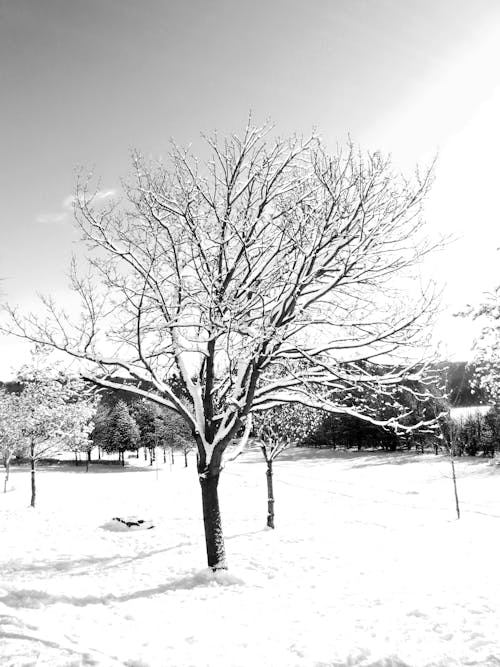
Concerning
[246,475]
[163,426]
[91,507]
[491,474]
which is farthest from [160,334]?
[163,426]

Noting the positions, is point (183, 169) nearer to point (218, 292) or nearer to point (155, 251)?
point (155, 251)

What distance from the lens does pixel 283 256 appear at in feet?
30.9

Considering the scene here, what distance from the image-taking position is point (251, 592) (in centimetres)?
841

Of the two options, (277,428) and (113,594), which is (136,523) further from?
(113,594)

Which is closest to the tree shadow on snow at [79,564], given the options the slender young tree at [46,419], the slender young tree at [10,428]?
the slender young tree at [46,419]

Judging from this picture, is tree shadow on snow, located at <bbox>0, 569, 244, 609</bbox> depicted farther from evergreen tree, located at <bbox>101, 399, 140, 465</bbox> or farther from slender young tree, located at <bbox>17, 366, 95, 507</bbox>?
evergreen tree, located at <bbox>101, 399, 140, 465</bbox>

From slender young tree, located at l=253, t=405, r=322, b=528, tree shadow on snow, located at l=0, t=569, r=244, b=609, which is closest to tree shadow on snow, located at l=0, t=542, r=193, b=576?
tree shadow on snow, located at l=0, t=569, r=244, b=609

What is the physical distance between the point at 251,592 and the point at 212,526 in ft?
5.30

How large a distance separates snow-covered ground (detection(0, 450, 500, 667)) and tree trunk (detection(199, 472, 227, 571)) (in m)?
0.47

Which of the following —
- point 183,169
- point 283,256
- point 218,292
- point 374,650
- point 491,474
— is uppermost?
point 183,169

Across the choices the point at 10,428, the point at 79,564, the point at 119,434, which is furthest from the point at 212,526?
the point at 119,434

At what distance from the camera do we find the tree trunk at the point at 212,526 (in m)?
9.50

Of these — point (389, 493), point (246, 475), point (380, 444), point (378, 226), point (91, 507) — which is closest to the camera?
point (378, 226)

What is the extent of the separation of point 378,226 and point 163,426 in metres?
58.5
